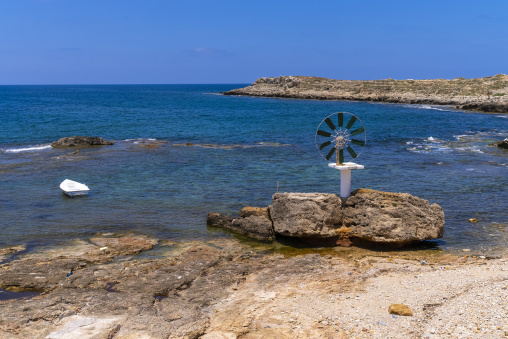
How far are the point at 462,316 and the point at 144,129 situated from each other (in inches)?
1907

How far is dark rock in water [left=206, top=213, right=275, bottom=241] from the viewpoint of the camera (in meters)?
17.5

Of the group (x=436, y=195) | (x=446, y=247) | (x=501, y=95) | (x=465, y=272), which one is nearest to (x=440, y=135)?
(x=436, y=195)

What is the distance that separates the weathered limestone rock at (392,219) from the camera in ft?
53.8

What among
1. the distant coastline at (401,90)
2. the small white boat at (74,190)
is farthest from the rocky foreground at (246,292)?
the distant coastline at (401,90)

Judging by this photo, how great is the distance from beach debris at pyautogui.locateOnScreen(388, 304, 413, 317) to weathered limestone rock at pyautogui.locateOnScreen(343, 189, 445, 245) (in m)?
5.40

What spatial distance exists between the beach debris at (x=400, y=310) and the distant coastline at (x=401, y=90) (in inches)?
2965

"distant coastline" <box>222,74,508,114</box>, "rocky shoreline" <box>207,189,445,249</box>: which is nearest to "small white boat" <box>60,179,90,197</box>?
"rocky shoreline" <box>207,189,445,249</box>

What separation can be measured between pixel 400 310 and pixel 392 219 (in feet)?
19.6

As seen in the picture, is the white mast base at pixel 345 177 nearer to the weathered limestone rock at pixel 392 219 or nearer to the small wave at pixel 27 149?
the weathered limestone rock at pixel 392 219

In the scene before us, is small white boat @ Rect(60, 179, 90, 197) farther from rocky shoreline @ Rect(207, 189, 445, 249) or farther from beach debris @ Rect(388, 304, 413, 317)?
beach debris @ Rect(388, 304, 413, 317)

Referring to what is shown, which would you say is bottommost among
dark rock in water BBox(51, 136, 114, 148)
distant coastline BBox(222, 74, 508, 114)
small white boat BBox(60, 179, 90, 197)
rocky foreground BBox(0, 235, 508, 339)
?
rocky foreground BBox(0, 235, 508, 339)

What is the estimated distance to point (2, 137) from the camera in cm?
4691

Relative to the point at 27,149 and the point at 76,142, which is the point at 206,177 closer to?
the point at 76,142

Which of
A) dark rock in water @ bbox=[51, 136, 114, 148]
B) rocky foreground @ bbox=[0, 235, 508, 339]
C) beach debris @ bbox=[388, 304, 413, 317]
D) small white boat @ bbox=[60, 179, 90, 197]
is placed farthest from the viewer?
dark rock in water @ bbox=[51, 136, 114, 148]
